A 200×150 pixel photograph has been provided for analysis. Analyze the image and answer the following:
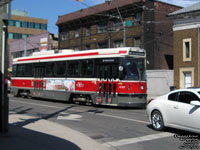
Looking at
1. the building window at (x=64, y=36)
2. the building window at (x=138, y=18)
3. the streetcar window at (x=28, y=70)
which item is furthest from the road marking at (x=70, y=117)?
the building window at (x=64, y=36)

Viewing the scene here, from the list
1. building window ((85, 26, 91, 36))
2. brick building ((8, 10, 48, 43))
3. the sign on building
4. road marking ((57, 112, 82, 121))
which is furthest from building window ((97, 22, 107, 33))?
brick building ((8, 10, 48, 43))

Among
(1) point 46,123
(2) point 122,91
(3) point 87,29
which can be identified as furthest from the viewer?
(3) point 87,29

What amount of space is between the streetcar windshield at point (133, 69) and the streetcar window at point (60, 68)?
5.15m

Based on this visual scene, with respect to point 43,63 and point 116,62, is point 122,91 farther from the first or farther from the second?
point 43,63

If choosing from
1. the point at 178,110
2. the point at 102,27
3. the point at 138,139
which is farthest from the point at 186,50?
the point at 138,139

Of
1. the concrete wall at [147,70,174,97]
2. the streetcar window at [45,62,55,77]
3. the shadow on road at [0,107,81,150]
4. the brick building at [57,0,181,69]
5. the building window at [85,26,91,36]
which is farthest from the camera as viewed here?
the building window at [85,26,91,36]

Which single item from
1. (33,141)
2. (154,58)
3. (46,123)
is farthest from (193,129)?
(154,58)

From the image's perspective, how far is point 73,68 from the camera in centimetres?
1805

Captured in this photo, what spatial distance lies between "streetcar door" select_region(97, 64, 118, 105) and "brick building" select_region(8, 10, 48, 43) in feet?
192

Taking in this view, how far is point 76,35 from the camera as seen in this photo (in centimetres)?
4259

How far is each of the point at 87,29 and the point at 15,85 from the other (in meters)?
18.9

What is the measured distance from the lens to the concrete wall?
2955 centimetres

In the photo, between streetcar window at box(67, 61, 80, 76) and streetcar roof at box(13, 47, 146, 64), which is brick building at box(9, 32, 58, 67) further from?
streetcar window at box(67, 61, 80, 76)

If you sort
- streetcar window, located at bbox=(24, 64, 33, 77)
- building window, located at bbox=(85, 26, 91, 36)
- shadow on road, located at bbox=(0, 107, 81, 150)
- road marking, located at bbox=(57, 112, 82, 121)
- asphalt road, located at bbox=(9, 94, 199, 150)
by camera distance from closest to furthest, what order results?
shadow on road, located at bbox=(0, 107, 81, 150) < asphalt road, located at bbox=(9, 94, 199, 150) < road marking, located at bbox=(57, 112, 82, 121) < streetcar window, located at bbox=(24, 64, 33, 77) < building window, located at bbox=(85, 26, 91, 36)
